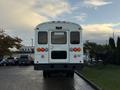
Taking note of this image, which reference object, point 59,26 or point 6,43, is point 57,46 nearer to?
point 59,26

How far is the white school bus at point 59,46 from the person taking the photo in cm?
2661

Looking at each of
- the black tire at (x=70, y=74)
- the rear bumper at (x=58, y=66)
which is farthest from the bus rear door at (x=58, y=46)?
the black tire at (x=70, y=74)

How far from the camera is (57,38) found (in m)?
26.8

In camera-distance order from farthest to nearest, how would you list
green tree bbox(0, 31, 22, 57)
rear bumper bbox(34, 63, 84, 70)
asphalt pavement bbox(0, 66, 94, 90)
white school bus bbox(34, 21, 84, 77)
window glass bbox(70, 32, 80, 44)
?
green tree bbox(0, 31, 22, 57) → window glass bbox(70, 32, 80, 44) → white school bus bbox(34, 21, 84, 77) → rear bumper bbox(34, 63, 84, 70) → asphalt pavement bbox(0, 66, 94, 90)

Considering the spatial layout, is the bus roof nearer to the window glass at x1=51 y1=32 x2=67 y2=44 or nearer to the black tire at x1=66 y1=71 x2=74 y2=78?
the window glass at x1=51 y1=32 x2=67 y2=44

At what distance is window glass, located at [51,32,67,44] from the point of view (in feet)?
87.7

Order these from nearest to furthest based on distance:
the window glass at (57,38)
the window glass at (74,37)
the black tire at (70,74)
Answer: the window glass at (57,38) → the window glass at (74,37) → the black tire at (70,74)

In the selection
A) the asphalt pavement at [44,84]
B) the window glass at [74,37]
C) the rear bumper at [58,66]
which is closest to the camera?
the asphalt pavement at [44,84]

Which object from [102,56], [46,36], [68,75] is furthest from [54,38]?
[102,56]

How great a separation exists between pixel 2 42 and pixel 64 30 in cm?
6685

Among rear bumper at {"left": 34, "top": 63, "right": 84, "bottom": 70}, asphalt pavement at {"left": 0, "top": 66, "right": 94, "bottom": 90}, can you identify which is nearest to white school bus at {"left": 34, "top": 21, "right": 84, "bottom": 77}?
rear bumper at {"left": 34, "top": 63, "right": 84, "bottom": 70}

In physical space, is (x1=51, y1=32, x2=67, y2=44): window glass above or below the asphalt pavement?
above

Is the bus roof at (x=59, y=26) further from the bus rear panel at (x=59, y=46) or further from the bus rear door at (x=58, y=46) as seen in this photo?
the bus rear door at (x=58, y=46)

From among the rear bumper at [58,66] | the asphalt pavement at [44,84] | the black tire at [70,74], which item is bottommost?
the asphalt pavement at [44,84]
